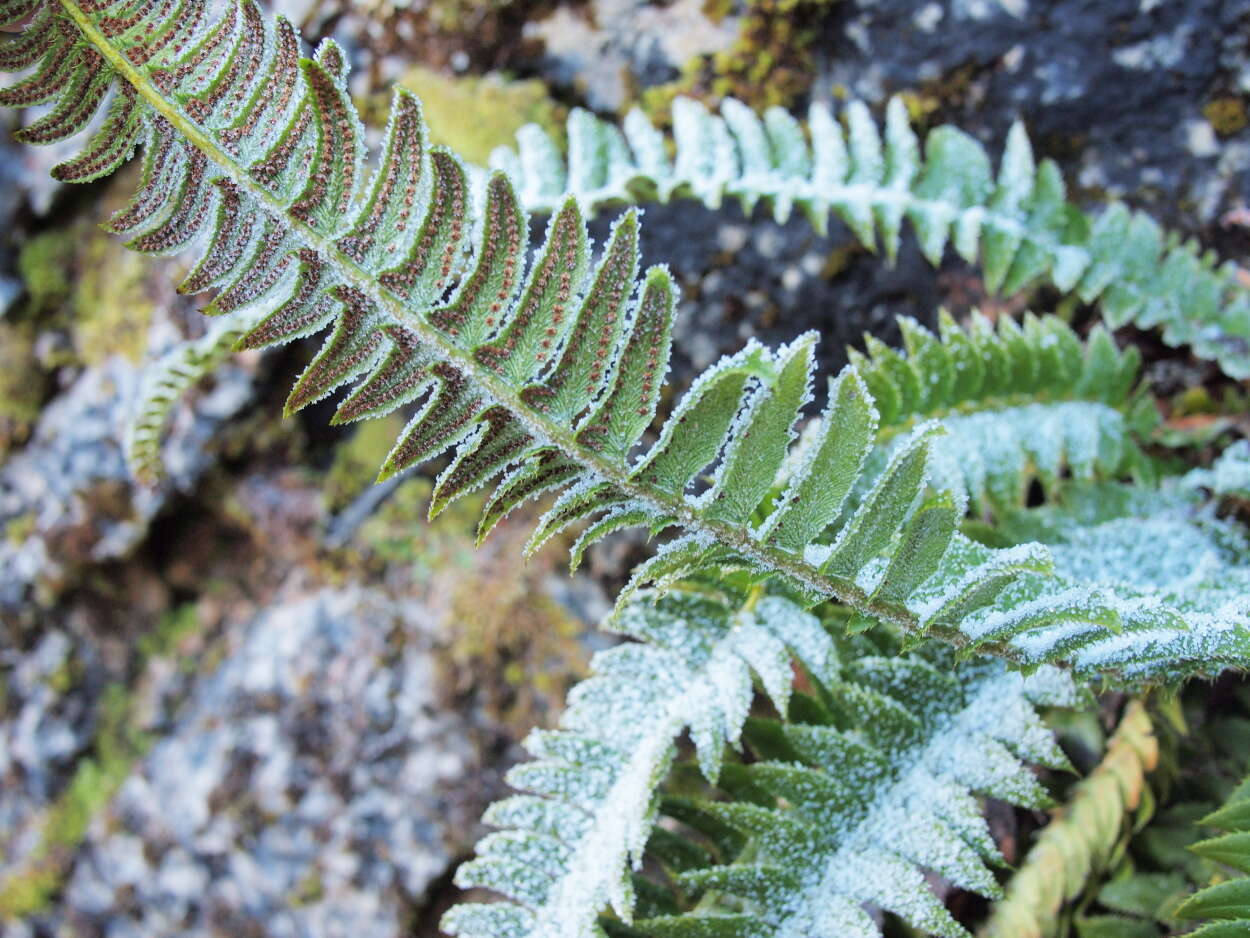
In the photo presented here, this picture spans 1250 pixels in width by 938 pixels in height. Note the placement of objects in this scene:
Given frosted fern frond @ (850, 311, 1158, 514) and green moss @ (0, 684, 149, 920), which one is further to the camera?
green moss @ (0, 684, 149, 920)

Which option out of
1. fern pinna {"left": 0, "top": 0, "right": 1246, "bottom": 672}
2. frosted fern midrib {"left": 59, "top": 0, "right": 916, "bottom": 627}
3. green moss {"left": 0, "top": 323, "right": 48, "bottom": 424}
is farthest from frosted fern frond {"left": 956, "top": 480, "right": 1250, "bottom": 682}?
green moss {"left": 0, "top": 323, "right": 48, "bottom": 424}

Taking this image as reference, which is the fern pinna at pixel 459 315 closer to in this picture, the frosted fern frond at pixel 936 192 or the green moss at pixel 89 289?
the frosted fern frond at pixel 936 192

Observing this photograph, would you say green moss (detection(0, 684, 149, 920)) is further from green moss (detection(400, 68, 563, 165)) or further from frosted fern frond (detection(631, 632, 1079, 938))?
frosted fern frond (detection(631, 632, 1079, 938))

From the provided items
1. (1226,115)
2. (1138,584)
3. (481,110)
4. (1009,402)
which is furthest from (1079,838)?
(481,110)

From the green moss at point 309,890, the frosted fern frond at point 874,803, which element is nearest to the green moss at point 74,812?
the green moss at point 309,890

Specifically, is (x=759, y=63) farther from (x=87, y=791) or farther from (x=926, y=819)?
(x=87, y=791)
